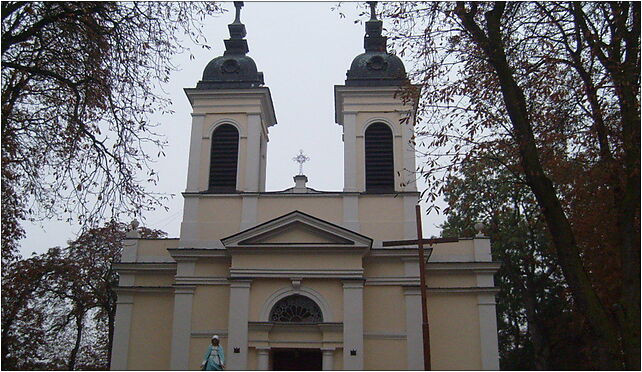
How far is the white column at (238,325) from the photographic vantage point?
56.9 ft

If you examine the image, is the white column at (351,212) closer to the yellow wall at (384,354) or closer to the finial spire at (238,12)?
the yellow wall at (384,354)

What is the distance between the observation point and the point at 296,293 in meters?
18.0

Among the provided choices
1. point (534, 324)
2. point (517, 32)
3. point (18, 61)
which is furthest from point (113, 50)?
point (534, 324)

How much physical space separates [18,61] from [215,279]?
10.6 metres

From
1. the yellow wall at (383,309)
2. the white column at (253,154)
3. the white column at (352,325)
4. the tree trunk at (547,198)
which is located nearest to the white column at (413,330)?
the yellow wall at (383,309)

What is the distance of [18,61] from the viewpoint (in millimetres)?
9008

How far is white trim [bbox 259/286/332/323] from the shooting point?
17703mm

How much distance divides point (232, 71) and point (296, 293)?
794 cm

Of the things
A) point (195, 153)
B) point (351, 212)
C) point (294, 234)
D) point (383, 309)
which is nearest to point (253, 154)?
point (195, 153)

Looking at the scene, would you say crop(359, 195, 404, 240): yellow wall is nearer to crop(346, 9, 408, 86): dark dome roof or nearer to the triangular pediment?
the triangular pediment

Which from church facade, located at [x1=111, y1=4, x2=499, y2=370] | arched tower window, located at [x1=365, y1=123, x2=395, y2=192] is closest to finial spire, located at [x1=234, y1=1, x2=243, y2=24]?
church facade, located at [x1=111, y1=4, x2=499, y2=370]

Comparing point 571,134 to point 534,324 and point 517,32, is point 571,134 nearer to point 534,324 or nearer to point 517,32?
point 517,32

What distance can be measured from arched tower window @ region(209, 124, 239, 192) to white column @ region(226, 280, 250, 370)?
3.52m

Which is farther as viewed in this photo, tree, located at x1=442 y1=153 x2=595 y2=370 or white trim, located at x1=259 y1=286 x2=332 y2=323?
tree, located at x1=442 y1=153 x2=595 y2=370
